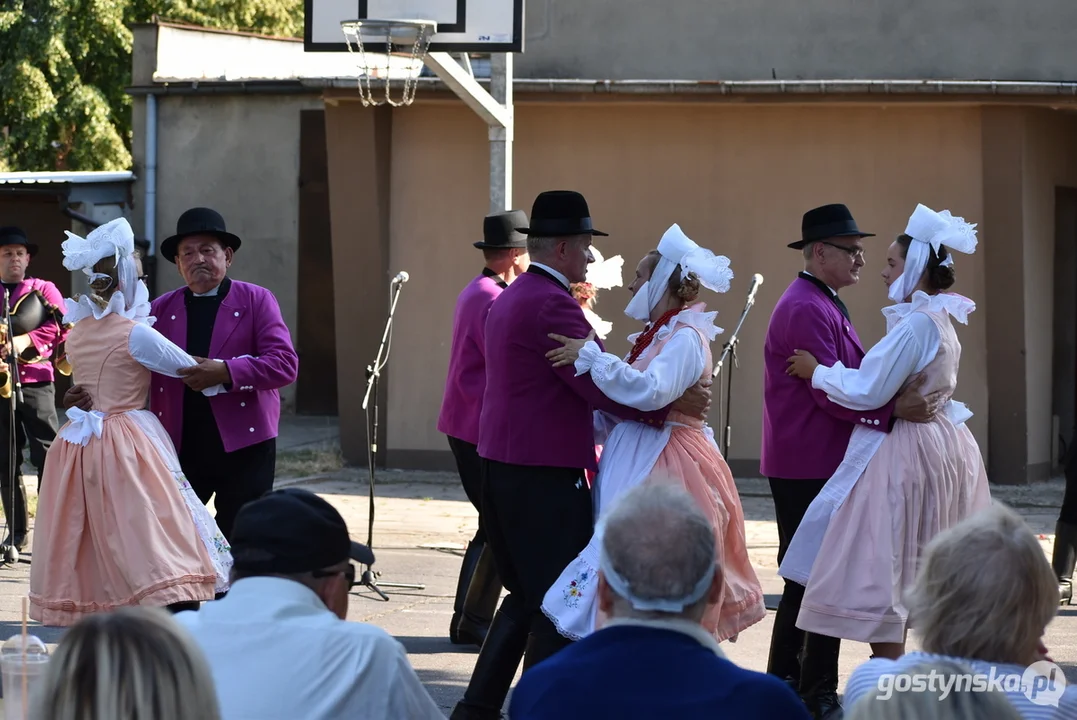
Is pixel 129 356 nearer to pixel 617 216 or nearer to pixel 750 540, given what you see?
pixel 750 540

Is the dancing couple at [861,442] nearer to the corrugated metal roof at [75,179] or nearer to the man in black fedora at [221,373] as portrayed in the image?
the man in black fedora at [221,373]

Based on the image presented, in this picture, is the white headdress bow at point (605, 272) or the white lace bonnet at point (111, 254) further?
the white headdress bow at point (605, 272)

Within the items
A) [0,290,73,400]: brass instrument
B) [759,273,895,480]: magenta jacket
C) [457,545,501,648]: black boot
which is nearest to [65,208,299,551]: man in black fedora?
[457,545,501,648]: black boot

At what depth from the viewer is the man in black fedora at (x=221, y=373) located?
5.91 m

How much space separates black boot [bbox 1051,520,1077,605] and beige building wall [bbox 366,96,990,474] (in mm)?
4576

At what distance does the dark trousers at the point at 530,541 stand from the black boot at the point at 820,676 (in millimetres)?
1157

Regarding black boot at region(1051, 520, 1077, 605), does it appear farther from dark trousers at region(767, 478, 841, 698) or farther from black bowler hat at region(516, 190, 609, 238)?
black bowler hat at region(516, 190, 609, 238)

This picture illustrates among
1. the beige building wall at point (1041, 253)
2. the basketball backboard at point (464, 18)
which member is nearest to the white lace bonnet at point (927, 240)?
the basketball backboard at point (464, 18)

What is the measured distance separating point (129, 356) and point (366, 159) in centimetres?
679

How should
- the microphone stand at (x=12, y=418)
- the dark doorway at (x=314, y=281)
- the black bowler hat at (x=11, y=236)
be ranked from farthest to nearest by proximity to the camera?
the dark doorway at (x=314, y=281)
the black bowler hat at (x=11, y=236)
the microphone stand at (x=12, y=418)

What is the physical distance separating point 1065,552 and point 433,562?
3738 mm

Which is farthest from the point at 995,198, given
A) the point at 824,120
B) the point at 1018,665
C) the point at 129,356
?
the point at 1018,665

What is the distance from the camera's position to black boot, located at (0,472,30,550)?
29.1 feet

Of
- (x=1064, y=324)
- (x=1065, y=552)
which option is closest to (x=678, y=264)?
(x=1065, y=552)
